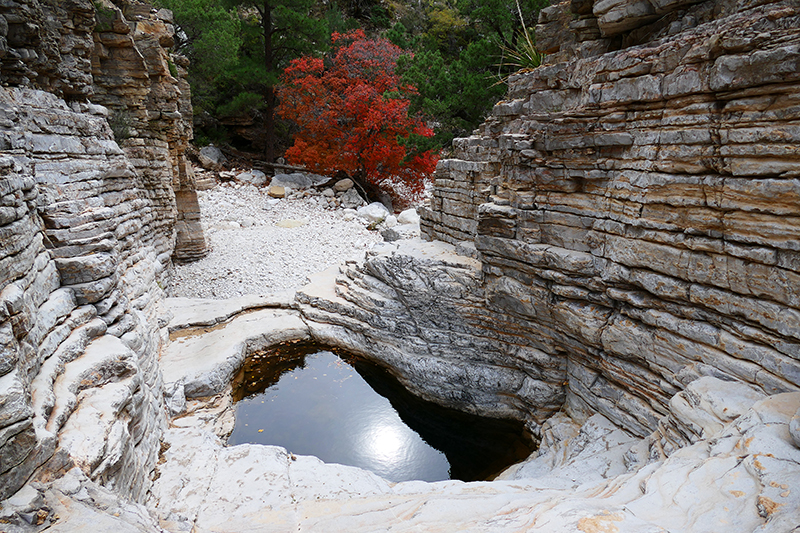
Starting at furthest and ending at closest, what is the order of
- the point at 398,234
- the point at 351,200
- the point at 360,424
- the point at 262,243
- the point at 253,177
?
the point at 253,177 < the point at 351,200 < the point at 262,243 < the point at 398,234 < the point at 360,424

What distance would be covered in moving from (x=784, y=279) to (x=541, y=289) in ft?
9.61

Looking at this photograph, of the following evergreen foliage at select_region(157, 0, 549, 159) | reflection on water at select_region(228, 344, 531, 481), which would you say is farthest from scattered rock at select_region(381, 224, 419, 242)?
reflection on water at select_region(228, 344, 531, 481)

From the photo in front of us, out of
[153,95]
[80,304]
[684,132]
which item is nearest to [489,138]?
[684,132]

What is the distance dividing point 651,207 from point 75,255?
255 inches

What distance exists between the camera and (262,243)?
44.9ft

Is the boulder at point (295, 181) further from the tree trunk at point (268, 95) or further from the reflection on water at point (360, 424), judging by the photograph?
the reflection on water at point (360, 424)

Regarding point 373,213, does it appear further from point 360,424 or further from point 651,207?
point 651,207

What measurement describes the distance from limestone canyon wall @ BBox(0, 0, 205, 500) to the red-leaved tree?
730 centimetres

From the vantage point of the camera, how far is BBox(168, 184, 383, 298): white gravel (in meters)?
11.5

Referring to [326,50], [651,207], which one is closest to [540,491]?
A: [651,207]

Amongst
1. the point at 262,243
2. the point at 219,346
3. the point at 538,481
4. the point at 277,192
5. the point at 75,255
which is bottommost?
the point at 538,481

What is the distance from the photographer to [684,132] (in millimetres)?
4754

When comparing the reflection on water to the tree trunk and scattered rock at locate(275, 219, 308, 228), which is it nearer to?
scattered rock at locate(275, 219, 308, 228)

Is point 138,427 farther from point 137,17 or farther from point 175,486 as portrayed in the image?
point 137,17
